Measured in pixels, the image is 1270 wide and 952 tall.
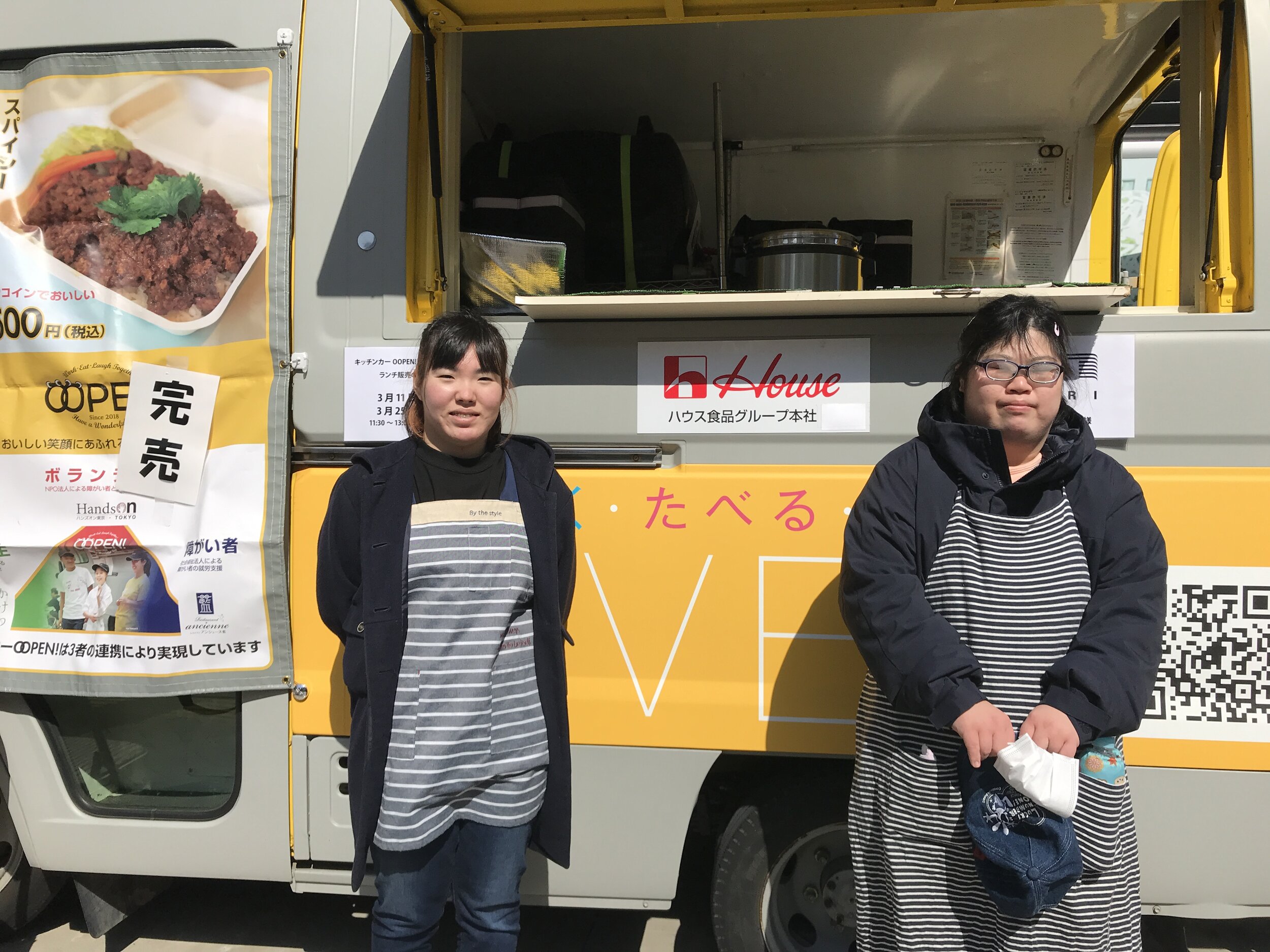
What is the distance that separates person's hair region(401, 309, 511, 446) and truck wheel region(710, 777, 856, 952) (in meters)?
1.29

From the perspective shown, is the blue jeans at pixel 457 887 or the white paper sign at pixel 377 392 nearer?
the blue jeans at pixel 457 887

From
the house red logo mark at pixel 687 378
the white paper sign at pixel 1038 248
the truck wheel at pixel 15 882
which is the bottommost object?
the truck wheel at pixel 15 882

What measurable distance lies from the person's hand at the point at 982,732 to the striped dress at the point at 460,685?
0.88 metres

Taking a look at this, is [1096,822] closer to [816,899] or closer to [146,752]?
[816,899]

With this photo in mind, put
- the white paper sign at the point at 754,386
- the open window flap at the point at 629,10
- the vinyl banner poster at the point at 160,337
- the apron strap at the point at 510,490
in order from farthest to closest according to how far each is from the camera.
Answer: the vinyl banner poster at the point at 160,337, the white paper sign at the point at 754,386, the open window flap at the point at 629,10, the apron strap at the point at 510,490

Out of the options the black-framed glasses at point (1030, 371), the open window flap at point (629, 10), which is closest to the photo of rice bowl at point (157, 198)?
the open window flap at point (629, 10)

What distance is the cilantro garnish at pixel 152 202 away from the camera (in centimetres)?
212

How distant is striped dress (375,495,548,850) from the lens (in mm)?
1641

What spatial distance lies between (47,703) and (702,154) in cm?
312

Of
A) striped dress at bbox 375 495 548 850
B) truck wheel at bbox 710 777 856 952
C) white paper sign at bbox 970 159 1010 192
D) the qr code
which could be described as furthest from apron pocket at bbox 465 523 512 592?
white paper sign at bbox 970 159 1010 192

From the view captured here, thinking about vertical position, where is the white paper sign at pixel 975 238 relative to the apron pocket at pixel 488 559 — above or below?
above

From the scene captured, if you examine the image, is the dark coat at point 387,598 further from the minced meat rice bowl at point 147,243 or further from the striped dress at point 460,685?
the minced meat rice bowl at point 147,243

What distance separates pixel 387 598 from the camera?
165 cm

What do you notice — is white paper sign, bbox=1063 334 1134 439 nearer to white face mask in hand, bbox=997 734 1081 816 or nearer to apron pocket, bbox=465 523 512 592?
white face mask in hand, bbox=997 734 1081 816
